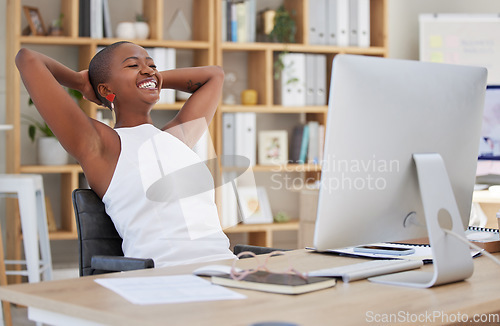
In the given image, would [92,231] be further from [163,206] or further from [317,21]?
[317,21]

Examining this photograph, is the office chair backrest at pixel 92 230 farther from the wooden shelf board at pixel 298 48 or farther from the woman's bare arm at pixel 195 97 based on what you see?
the wooden shelf board at pixel 298 48

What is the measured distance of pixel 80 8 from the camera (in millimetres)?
3797

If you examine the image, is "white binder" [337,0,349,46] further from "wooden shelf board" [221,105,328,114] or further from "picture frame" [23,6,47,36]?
"picture frame" [23,6,47,36]

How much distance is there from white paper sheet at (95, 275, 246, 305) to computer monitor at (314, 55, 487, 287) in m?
0.23

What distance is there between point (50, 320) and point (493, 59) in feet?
13.5

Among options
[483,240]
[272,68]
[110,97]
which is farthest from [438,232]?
[272,68]

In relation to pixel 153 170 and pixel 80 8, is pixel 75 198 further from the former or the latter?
pixel 80 8

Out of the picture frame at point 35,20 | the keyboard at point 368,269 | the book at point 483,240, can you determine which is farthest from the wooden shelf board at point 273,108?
the keyboard at point 368,269

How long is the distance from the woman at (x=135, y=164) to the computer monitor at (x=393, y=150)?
0.57 m

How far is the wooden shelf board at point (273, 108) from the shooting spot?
4.07m

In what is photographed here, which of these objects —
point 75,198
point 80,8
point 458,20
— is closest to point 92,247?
point 75,198

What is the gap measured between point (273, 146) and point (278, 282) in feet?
10.0

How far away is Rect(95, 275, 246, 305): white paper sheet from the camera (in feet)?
3.54

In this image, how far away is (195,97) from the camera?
2346mm
